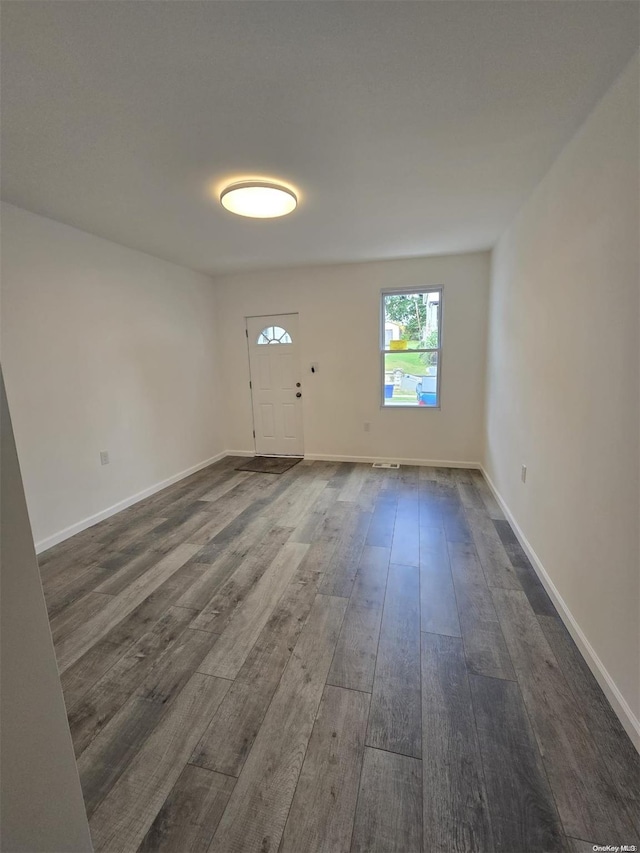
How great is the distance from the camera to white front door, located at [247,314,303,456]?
15.6 ft

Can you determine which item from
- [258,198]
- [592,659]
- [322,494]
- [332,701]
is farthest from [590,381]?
[322,494]

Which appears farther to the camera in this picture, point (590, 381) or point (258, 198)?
point (258, 198)

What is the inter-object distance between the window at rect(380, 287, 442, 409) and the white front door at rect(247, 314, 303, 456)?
122cm

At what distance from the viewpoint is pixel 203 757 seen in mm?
1223

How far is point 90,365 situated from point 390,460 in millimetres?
3540

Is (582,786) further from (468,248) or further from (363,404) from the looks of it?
(468,248)

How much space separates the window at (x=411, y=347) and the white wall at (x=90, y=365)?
2.52 metres

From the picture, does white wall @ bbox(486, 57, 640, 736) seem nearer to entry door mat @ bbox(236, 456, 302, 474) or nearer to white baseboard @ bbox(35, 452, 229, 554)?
entry door mat @ bbox(236, 456, 302, 474)

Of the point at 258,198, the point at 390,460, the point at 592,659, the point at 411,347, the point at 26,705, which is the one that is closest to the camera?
the point at 26,705

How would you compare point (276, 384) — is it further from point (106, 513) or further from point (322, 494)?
point (106, 513)

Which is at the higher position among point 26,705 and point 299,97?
point 299,97

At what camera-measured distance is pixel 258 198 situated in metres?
2.23

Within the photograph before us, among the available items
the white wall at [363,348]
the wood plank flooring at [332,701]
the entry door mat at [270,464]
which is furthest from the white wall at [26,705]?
the white wall at [363,348]

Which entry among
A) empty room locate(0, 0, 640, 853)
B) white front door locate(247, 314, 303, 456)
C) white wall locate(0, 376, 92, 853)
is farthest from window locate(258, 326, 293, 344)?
white wall locate(0, 376, 92, 853)
